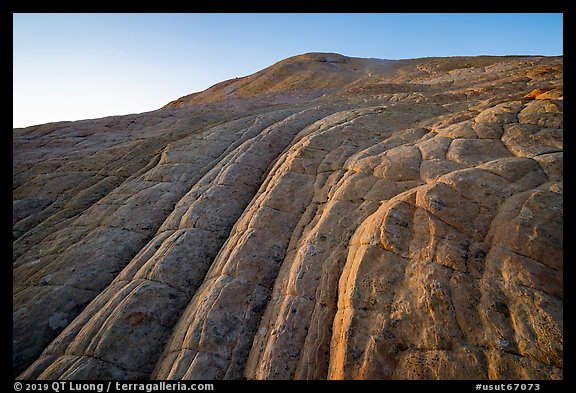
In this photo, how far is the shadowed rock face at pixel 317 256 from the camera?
5.36 m

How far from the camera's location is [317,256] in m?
7.68

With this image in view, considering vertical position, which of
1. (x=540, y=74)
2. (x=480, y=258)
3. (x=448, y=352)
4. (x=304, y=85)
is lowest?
(x=448, y=352)

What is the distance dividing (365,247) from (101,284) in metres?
7.59

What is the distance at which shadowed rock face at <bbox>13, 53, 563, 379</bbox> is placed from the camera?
5359 mm

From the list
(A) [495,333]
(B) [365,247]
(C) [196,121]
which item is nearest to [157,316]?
(B) [365,247]

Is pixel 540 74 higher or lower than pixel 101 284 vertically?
higher
